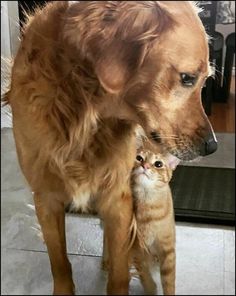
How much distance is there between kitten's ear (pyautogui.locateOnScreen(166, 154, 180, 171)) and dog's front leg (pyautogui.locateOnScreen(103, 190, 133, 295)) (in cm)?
6

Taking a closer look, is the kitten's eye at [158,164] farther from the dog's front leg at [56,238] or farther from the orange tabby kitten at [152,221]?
the dog's front leg at [56,238]

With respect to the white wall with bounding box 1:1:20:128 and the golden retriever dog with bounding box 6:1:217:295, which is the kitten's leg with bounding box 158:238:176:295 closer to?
the golden retriever dog with bounding box 6:1:217:295

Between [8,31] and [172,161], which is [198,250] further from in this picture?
[8,31]

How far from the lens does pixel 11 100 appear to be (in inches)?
19.4

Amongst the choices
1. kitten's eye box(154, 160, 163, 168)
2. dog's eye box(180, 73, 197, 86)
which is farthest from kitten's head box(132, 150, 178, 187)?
dog's eye box(180, 73, 197, 86)

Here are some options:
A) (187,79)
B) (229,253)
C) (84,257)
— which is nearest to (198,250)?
(229,253)

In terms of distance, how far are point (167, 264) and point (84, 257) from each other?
0.32ft

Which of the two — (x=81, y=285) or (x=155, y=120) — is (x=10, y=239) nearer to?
(x=81, y=285)

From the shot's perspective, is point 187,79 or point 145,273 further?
point 145,273

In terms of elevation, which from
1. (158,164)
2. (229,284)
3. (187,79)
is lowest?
(229,284)

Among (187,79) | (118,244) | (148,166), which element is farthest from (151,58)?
(118,244)

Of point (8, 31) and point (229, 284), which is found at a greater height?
point (8, 31)

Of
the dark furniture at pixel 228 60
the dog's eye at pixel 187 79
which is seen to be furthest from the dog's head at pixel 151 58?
the dark furniture at pixel 228 60

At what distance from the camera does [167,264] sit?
0.55m
